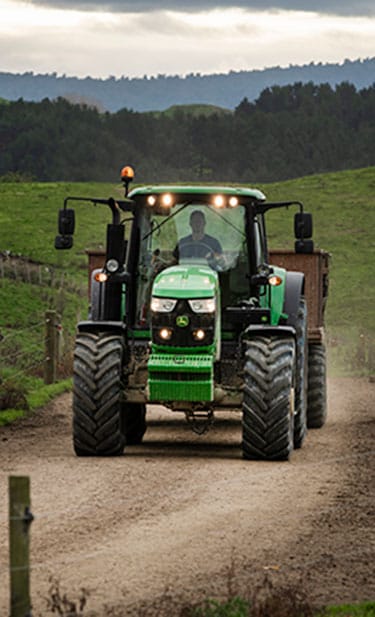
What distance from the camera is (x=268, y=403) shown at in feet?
47.4

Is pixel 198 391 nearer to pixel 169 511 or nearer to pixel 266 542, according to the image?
pixel 169 511

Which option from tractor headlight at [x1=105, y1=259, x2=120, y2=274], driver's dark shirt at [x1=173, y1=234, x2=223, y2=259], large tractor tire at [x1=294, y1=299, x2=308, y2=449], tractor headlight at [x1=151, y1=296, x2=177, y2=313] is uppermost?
driver's dark shirt at [x1=173, y1=234, x2=223, y2=259]

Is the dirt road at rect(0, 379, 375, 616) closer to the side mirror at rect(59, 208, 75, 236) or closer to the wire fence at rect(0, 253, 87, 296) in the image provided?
the side mirror at rect(59, 208, 75, 236)

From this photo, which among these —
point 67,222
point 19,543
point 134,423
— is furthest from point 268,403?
point 19,543

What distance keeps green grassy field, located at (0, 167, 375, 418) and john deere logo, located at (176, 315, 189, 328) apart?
359 inches

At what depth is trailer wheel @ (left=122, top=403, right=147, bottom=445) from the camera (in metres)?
16.3

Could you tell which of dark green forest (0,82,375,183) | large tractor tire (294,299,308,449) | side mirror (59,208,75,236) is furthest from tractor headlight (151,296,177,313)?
dark green forest (0,82,375,183)

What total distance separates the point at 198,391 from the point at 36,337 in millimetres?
20600

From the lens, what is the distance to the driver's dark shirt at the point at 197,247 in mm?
15555

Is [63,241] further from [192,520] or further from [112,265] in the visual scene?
[192,520]

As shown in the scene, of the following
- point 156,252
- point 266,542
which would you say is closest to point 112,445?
point 156,252

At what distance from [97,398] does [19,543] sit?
7.82 meters

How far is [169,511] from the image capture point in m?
11.4

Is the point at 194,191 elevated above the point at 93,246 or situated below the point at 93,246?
above
